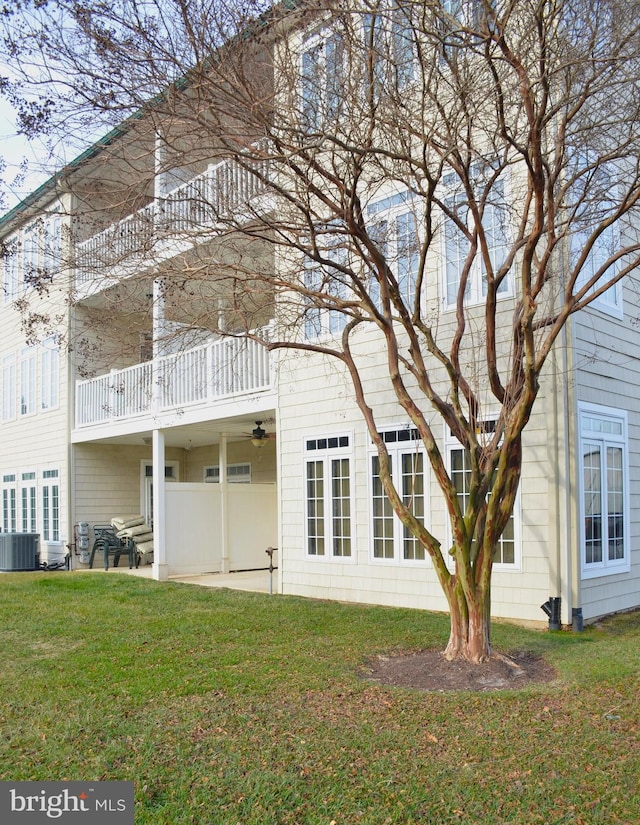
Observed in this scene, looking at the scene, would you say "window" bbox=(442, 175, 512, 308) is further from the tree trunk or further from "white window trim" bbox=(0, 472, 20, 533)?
"white window trim" bbox=(0, 472, 20, 533)

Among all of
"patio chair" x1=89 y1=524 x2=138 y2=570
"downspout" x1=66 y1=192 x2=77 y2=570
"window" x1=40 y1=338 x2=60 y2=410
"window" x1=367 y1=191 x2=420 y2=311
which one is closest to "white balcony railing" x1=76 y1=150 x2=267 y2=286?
"window" x1=367 y1=191 x2=420 y2=311

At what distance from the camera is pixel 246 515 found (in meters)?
16.2

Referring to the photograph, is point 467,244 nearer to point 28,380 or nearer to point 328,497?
point 328,497

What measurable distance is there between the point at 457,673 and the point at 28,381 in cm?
1617

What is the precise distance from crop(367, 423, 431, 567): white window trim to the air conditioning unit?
33.4 ft

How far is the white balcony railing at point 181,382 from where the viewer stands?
42.3ft

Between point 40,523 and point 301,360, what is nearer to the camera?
point 301,360

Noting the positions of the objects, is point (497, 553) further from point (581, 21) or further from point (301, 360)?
point (581, 21)

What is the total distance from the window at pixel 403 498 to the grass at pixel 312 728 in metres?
1.59

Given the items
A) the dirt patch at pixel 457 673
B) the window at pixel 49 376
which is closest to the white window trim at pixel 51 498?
the window at pixel 49 376

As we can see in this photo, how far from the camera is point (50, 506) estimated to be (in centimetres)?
1877

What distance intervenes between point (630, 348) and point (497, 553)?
355cm

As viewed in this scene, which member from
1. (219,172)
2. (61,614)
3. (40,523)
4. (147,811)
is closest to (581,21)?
(219,172)

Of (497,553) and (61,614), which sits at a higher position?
(497,553)
